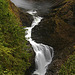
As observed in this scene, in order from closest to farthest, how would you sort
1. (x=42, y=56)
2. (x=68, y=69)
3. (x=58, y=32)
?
(x=68, y=69)
(x=42, y=56)
(x=58, y=32)

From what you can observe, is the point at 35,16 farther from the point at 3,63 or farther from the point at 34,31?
the point at 3,63

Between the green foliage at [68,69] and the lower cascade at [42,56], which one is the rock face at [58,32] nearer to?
the lower cascade at [42,56]

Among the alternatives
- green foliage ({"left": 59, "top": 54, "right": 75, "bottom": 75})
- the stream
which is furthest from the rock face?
green foliage ({"left": 59, "top": 54, "right": 75, "bottom": 75})

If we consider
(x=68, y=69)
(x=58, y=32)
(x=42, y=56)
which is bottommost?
(x=42, y=56)

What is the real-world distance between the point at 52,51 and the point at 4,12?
22.7 ft

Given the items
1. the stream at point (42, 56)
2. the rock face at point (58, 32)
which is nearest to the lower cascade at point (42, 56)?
the stream at point (42, 56)

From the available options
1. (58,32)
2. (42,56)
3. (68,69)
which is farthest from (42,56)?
(68,69)

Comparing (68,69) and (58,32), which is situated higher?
(58,32)

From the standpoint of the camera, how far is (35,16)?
43.9ft

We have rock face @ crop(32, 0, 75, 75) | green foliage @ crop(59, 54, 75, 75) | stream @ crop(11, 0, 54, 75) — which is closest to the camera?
green foliage @ crop(59, 54, 75, 75)

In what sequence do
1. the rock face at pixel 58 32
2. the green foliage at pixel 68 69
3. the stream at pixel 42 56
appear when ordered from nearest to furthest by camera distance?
1. the green foliage at pixel 68 69
2. the stream at pixel 42 56
3. the rock face at pixel 58 32

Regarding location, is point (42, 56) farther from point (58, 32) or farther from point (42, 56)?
point (58, 32)

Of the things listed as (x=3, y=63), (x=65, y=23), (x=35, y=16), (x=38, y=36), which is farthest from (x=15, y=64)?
(x=35, y=16)

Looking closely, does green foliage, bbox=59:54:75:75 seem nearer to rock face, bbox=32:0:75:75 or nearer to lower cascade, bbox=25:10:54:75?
lower cascade, bbox=25:10:54:75
